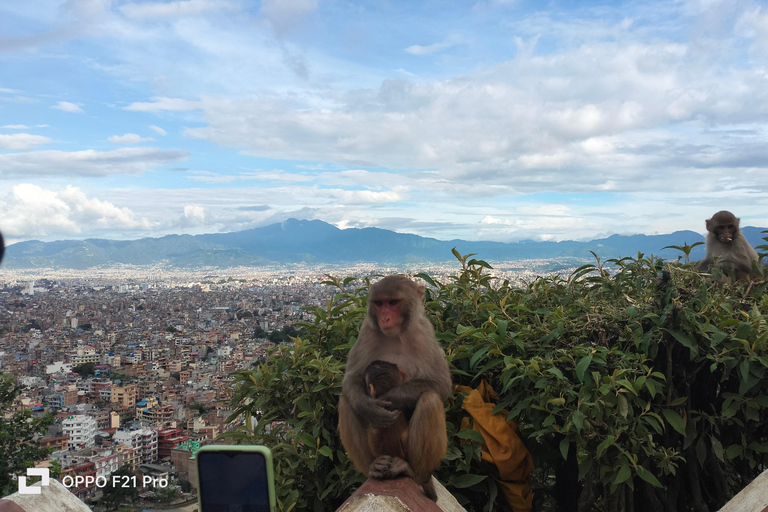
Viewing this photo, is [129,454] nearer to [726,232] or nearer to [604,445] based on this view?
[604,445]

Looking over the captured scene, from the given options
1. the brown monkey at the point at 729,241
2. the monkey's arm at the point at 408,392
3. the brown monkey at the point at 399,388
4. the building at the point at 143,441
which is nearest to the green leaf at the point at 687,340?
the brown monkey at the point at 399,388

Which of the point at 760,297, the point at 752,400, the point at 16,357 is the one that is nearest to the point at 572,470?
the point at 752,400

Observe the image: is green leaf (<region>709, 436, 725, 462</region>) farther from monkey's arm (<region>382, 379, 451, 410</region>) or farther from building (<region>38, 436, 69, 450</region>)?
building (<region>38, 436, 69, 450</region>)

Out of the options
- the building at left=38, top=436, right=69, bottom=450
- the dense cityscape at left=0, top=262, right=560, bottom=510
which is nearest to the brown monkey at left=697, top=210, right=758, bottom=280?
the dense cityscape at left=0, top=262, right=560, bottom=510

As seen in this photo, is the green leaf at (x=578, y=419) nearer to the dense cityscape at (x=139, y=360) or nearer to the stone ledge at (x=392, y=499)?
the stone ledge at (x=392, y=499)

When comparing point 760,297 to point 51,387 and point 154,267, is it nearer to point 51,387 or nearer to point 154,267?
point 51,387

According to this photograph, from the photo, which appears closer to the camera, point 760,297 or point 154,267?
point 760,297
